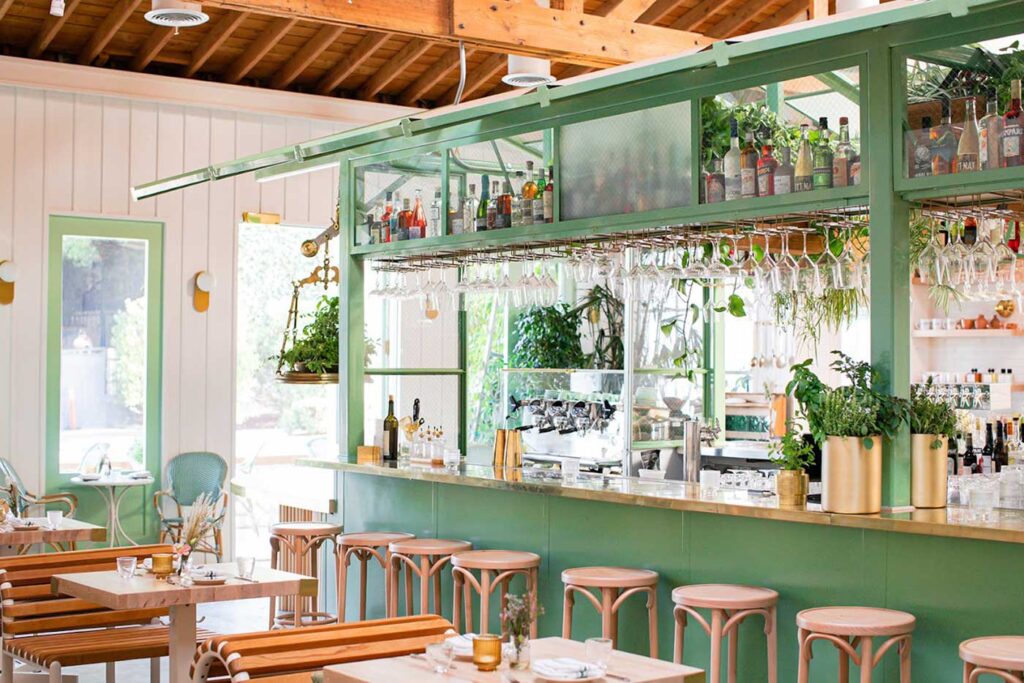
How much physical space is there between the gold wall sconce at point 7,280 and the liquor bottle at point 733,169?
20.1 feet

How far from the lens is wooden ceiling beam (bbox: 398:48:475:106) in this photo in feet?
35.7

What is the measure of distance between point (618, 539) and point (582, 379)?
11.1 feet

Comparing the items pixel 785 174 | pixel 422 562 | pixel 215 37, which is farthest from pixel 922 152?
pixel 215 37

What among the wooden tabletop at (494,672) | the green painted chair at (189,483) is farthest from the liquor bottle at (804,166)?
the green painted chair at (189,483)

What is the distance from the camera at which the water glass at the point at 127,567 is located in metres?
5.27

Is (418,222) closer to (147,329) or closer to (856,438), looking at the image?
(856,438)

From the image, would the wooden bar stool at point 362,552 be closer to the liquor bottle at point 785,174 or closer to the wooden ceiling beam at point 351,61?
the liquor bottle at point 785,174

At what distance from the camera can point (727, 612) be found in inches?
196

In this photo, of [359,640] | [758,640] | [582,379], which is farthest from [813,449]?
[582,379]

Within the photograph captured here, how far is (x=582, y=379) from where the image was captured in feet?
29.9

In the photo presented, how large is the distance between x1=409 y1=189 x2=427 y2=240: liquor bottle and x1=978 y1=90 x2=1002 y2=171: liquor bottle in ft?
11.1

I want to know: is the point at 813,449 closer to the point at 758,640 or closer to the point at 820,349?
the point at 758,640

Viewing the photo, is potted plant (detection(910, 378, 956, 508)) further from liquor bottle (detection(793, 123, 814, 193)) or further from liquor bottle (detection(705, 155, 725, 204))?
liquor bottle (detection(705, 155, 725, 204))

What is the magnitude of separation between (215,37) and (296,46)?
80cm
